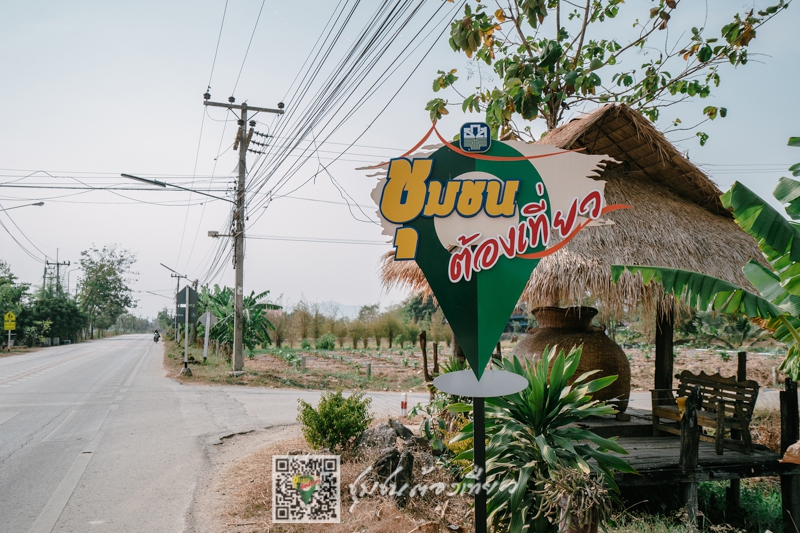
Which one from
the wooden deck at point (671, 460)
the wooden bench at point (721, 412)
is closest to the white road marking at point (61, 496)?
the wooden deck at point (671, 460)

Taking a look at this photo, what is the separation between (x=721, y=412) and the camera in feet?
20.3

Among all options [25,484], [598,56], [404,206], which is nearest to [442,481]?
[404,206]

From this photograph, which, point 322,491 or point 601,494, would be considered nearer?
point 601,494

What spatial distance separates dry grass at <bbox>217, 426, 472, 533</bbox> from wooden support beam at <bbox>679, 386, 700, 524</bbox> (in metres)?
2.35

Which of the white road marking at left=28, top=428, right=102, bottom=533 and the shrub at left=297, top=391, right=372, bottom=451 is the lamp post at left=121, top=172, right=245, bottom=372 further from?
the shrub at left=297, top=391, right=372, bottom=451

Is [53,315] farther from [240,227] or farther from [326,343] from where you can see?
[240,227]

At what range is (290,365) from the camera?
23938mm

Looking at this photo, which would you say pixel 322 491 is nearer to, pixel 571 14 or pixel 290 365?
pixel 571 14

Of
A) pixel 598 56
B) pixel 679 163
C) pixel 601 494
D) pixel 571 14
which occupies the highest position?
pixel 571 14

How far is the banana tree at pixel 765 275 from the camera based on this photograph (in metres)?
4.74

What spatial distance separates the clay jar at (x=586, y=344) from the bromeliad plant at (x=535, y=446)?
7.07ft

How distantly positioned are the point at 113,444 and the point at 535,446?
6737mm

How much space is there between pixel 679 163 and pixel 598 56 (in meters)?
2.90

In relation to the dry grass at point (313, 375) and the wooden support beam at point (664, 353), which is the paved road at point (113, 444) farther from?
the wooden support beam at point (664, 353)
